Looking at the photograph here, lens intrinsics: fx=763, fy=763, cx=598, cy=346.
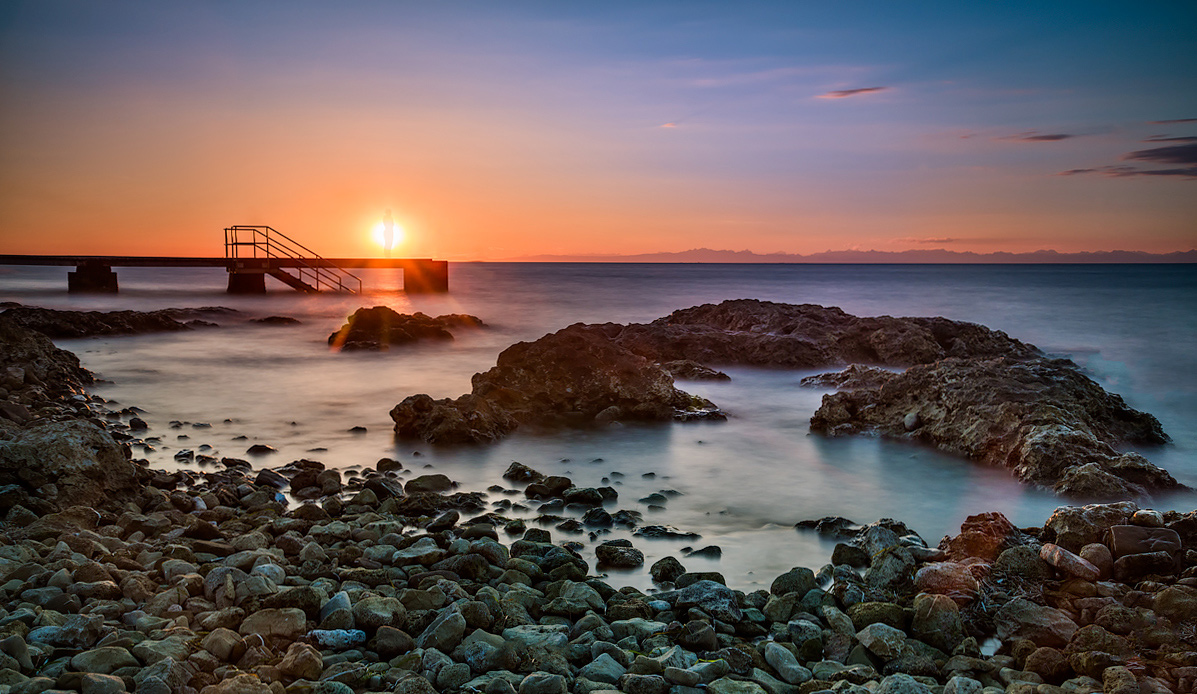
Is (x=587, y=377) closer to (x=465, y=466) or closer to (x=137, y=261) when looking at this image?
(x=465, y=466)

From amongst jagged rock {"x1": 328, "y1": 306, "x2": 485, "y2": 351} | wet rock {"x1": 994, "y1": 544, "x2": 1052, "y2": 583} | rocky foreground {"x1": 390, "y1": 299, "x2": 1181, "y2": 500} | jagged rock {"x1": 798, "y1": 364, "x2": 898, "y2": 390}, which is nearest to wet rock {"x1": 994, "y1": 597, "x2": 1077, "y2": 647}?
wet rock {"x1": 994, "y1": 544, "x2": 1052, "y2": 583}

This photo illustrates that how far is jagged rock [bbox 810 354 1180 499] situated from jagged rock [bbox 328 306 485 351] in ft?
32.7

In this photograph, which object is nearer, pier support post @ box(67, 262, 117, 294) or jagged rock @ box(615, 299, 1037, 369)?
jagged rock @ box(615, 299, 1037, 369)

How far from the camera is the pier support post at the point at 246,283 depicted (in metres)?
32.3

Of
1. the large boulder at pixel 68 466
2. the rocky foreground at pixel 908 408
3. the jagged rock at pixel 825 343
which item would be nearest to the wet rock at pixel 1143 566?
the rocky foreground at pixel 908 408

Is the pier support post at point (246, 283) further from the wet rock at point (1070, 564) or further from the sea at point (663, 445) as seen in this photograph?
the wet rock at point (1070, 564)

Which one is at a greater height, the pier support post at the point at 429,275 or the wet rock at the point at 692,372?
the pier support post at the point at 429,275

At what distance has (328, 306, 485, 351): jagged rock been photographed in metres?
15.5

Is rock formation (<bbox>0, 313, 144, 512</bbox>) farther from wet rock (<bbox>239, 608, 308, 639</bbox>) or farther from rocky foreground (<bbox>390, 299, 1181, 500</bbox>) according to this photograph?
rocky foreground (<bbox>390, 299, 1181, 500</bbox>)

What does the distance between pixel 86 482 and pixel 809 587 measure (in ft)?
13.8

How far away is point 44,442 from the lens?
4699mm

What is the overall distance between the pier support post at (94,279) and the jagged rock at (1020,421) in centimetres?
3500

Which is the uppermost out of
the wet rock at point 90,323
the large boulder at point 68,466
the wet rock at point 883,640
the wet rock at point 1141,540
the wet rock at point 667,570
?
the wet rock at point 90,323

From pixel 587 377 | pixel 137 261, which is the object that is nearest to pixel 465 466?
pixel 587 377
